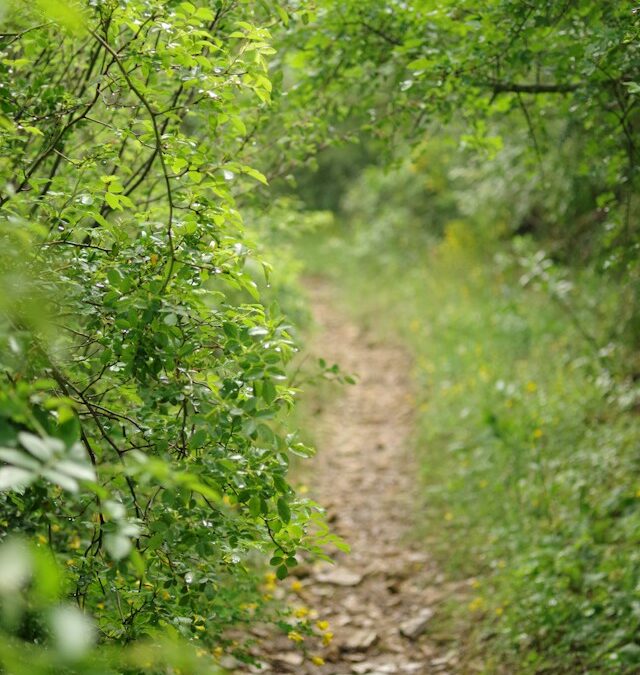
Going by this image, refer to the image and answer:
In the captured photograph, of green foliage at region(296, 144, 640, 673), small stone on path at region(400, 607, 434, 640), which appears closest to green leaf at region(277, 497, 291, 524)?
green foliage at region(296, 144, 640, 673)

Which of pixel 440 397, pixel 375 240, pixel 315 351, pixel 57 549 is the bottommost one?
pixel 57 549

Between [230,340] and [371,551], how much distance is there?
3.84 metres

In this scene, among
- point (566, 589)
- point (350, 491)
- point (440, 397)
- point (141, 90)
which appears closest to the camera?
point (141, 90)

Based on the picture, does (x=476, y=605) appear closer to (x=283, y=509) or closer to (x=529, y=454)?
(x=529, y=454)

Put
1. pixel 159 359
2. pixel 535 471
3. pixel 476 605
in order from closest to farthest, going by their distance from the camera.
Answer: pixel 159 359 → pixel 476 605 → pixel 535 471

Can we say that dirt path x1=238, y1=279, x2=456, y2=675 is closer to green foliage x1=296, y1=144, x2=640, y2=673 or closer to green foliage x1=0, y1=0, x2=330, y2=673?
green foliage x1=296, y1=144, x2=640, y2=673

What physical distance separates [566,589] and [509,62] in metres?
2.99

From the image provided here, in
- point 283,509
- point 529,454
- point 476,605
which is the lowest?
point 283,509

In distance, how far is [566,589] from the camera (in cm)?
414

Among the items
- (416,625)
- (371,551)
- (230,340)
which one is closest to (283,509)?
(230,340)

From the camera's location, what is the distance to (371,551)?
17.9ft

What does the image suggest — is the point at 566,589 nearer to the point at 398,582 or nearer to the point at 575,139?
the point at 398,582

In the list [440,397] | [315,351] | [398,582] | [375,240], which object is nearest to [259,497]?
[398,582]

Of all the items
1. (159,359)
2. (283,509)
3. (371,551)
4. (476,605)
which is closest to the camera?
(283,509)
